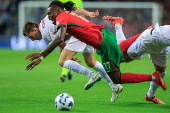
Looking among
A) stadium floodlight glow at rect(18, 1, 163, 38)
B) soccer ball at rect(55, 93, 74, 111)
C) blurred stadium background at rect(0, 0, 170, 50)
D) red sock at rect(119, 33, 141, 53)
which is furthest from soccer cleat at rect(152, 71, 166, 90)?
stadium floodlight glow at rect(18, 1, 163, 38)

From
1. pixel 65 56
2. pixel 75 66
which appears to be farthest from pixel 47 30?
pixel 75 66

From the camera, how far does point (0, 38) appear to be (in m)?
28.4

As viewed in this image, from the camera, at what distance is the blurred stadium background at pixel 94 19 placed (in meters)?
25.8

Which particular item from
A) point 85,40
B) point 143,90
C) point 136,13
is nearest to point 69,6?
point 85,40

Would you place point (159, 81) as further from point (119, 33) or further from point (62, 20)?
point (62, 20)

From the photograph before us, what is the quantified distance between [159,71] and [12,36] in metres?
20.7

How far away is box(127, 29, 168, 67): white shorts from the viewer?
756 cm

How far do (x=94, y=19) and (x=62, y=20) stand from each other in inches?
737

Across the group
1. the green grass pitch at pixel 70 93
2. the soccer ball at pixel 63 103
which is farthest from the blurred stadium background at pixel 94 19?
the soccer ball at pixel 63 103

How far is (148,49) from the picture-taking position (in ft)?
25.1

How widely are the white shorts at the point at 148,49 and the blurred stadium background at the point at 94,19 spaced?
658 inches

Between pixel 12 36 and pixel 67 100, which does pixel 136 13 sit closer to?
pixel 12 36

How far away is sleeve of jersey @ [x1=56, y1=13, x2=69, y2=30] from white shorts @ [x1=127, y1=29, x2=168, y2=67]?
4.55 ft

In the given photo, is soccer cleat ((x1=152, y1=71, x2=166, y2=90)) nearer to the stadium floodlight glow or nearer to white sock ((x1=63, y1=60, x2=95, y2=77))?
white sock ((x1=63, y1=60, x2=95, y2=77))
